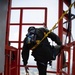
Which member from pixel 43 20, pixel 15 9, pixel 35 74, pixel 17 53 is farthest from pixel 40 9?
pixel 35 74

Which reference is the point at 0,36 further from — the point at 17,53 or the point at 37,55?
the point at 17,53

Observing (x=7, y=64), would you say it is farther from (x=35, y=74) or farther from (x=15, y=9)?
(x=15, y=9)

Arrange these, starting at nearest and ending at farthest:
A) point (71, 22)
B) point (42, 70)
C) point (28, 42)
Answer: point (28, 42)
point (42, 70)
point (71, 22)

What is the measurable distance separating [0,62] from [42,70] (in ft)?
4.73

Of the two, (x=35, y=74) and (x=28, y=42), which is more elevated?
(x=28, y=42)

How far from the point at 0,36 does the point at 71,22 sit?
2.67m

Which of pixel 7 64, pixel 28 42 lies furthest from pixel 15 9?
pixel 28 42

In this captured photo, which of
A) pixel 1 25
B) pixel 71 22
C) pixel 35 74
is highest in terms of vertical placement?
pixel 71 22

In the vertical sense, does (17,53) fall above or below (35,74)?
above

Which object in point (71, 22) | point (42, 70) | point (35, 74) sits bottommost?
point (35, 74)

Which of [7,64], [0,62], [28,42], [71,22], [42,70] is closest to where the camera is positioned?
[0,62]

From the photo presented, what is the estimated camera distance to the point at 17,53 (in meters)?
3.97

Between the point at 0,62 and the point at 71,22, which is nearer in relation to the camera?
the point at 0,62

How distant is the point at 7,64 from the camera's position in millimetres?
3121
